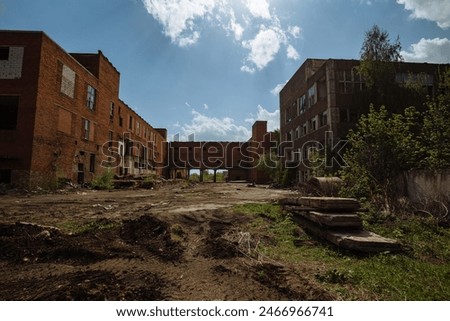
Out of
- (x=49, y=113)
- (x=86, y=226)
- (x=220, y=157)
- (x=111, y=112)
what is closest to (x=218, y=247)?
(x=86, y=226)

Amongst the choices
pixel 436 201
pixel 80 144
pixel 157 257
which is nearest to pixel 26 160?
pixel 80 144

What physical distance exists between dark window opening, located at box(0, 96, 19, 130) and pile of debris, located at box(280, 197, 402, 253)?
66.1ft

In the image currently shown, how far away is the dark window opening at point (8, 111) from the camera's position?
1738 cm

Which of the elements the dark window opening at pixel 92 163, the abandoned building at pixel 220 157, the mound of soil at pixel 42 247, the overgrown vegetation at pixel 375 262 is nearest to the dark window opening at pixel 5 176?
the dark window opening at pixel 92 163

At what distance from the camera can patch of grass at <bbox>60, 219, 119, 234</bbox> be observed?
18.4 ft

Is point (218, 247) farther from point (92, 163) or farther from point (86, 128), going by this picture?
point (92, 163)

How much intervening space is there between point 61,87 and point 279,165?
2449 centimetres

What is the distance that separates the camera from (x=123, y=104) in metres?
31.7

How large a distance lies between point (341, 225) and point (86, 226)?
222 inches

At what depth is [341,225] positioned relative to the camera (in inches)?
197

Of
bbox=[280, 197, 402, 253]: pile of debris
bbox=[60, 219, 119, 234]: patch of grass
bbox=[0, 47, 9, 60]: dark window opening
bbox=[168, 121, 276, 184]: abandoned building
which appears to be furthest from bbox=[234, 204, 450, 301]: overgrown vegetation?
bbox=[168, 121, 276, 184]: abandoned building

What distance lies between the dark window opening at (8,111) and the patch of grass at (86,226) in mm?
15977

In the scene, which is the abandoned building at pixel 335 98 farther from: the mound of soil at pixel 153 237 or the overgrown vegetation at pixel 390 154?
the mound of soil at pixel 153 237

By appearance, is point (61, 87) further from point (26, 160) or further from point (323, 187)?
point (323, 187)
